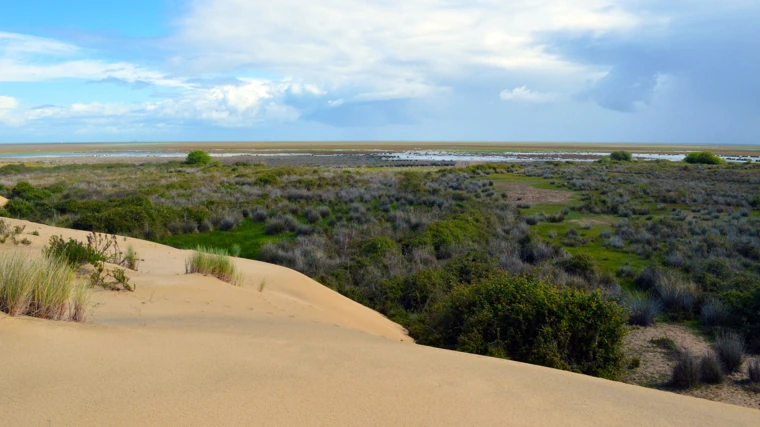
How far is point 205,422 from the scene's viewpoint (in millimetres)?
3520

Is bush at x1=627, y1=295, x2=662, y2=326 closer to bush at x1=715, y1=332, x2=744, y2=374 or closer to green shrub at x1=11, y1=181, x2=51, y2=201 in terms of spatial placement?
bush at x1=715, y1=332, x2=744, y2=374

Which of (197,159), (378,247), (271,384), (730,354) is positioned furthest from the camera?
(197,159)

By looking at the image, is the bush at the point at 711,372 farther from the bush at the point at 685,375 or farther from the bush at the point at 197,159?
the bush at the point at 197,159

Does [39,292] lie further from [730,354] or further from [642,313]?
[642,313]

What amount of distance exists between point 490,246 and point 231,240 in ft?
30.1

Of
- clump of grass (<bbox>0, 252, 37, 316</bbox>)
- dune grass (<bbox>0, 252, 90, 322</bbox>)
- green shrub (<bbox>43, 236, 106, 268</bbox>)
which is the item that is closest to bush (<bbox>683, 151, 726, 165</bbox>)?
green shrub (<bbox>43, 236, 106, 268</bbox>)

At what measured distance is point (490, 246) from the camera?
52.6 feet

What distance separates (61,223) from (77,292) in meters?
16.7

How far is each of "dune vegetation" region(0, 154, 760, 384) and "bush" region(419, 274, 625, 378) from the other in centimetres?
2

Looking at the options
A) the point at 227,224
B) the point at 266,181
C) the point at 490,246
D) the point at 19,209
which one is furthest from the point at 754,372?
the point at 266,181

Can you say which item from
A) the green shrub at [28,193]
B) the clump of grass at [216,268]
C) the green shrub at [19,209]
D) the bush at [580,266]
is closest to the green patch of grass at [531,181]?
the bush at [580,266]

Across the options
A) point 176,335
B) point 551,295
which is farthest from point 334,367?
point 551,295

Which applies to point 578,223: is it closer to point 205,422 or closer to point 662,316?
point 662,316

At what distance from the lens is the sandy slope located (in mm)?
3695
